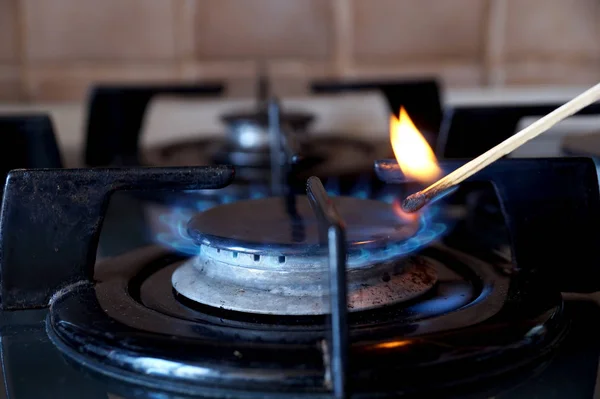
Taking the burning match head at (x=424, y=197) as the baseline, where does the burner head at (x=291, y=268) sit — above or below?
below

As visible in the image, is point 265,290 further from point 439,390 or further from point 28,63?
point 28,63

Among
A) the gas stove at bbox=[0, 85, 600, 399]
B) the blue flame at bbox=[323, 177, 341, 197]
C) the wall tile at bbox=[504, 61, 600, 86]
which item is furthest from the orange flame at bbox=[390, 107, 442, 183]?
the wall tile at bbox=[504, 61, 600, 86]

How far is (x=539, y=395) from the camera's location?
40 centimetres

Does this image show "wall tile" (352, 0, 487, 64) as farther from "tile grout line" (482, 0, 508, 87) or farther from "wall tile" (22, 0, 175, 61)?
"wall tile" (22, 0, 175, 61)

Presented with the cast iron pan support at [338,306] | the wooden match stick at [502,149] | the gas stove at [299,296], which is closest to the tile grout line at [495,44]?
the gas stove at [299,296]

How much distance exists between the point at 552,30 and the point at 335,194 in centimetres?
78

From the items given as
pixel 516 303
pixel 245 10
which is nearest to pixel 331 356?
pixel 516 303

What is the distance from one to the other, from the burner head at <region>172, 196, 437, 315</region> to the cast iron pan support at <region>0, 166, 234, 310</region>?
4 centimetres

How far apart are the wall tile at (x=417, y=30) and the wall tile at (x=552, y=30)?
0.06 m

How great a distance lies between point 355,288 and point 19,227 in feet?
0.79

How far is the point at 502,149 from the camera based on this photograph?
1.48 feet

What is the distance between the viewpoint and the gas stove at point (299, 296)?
0.38m

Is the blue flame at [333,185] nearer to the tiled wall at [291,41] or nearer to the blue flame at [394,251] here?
the blue flame at [394,251]

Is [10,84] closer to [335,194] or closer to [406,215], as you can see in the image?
[335,194]
